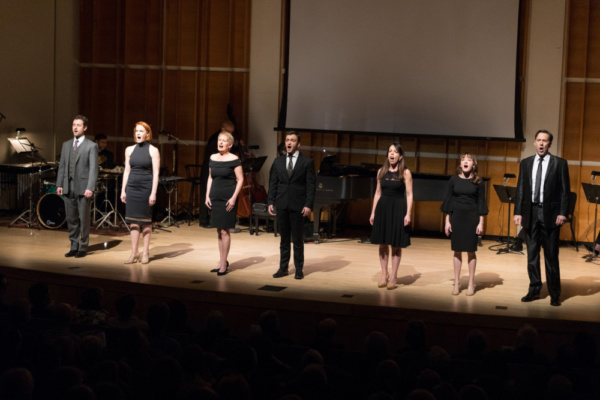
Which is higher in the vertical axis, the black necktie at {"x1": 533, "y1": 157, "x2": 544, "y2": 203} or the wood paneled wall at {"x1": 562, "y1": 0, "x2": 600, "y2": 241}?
the wood paneled wall at {"x1": 562, "y1": 0, "x2": 600, "y2": 241}

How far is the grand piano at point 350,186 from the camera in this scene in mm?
9539

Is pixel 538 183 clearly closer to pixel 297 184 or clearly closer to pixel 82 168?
pixel 297 184

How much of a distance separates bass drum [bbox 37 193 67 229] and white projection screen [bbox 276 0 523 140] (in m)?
3.36

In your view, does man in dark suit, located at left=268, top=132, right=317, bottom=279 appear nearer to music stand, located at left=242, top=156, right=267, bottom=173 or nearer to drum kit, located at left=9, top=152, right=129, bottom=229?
music stand, located at left=242, top=156, right=267, bottom=173

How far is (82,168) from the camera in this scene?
26.8 feet

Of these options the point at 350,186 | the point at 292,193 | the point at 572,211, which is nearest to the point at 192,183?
the point at 350,186

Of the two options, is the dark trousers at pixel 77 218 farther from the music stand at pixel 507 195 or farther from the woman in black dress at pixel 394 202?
the music stand at pixel 507 195

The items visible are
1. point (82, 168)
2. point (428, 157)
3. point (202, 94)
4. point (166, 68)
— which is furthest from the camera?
point (166, 68)

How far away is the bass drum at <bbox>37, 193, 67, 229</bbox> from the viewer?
32.5ft

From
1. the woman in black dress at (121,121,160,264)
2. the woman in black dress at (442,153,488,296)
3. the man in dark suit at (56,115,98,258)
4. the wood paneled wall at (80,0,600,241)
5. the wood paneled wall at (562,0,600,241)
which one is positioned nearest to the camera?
the woman in black dress at (442,153,488,296)

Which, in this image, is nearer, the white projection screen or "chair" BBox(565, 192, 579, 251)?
"chair" BBox(565, 192, 579, 251)

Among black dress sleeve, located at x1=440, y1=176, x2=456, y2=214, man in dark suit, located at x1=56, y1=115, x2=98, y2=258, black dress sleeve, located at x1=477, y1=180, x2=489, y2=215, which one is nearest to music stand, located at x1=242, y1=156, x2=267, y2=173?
man in dark suit, located at x1=56, y1=115, x2=98, y2=258

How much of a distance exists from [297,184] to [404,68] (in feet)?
13.5

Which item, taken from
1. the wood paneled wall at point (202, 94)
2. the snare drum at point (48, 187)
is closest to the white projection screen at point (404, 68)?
the wood paneled wall at point (202, 94)
